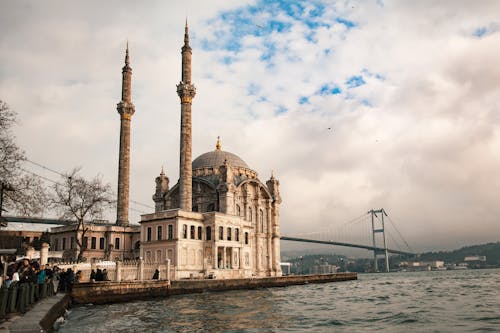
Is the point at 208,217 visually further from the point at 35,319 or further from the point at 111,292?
the point at 35,319

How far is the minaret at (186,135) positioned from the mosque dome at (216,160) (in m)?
12.4

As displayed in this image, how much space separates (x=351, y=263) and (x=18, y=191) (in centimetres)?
16449

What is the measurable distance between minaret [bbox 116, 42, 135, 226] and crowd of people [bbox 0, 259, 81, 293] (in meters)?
22.2

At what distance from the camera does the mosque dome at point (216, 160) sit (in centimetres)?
5922

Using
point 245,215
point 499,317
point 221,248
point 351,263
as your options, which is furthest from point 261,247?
point 351,263

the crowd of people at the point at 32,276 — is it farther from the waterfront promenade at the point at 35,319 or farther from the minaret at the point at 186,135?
the minaret at the point at 186,135

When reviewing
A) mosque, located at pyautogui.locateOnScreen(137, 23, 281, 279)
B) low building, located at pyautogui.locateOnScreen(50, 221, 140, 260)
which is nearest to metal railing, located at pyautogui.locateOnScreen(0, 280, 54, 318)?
mosque, located at pyautogui.locateOnScreen(137, 23, 281, 279)

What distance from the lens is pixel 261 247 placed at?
2303 inches

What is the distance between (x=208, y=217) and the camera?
45.7m

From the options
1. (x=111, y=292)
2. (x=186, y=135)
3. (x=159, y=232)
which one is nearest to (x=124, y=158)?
(x=186, y=135)

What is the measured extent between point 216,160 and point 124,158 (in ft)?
42.1

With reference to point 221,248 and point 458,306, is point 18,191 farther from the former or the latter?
point 221,248

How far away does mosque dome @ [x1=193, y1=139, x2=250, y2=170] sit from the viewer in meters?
59.2

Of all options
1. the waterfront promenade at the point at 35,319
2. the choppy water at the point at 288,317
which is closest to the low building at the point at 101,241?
the choppy water at the point at 288,317
